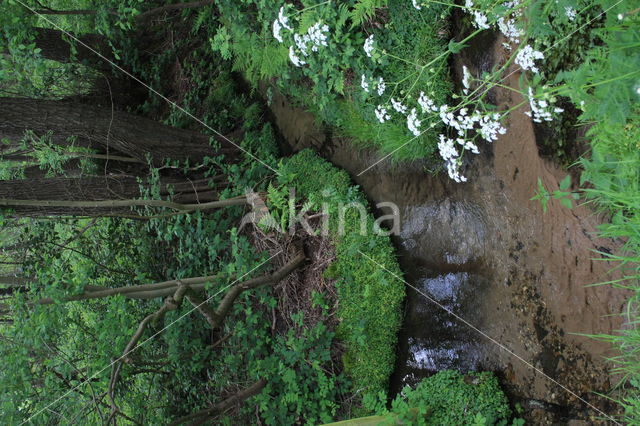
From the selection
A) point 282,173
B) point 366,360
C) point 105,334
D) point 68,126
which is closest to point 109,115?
point 68,126

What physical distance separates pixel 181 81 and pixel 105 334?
459 centimetres

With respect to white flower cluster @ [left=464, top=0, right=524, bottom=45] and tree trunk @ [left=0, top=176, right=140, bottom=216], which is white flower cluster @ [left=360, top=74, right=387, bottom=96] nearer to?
white flower cluster @ [left=464, top=0, right=524, bottom=45]

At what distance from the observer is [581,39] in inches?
124

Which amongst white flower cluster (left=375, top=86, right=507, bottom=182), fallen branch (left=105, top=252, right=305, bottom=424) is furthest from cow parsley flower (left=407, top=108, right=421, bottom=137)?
fallen branch (left=105, top=252, right=305, bottom=424)

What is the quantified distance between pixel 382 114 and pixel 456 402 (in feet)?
8.05

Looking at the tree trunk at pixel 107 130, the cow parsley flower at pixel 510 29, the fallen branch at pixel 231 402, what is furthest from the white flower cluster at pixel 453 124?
the fallen branch at pixel 231 402

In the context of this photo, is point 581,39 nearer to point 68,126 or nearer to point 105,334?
point 105,334

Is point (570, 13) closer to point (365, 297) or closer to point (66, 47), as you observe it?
point (365, 297)

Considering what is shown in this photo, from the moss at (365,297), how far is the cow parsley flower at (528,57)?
2159 millimetres

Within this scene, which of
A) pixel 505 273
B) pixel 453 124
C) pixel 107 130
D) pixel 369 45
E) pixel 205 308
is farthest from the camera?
pixel 107 130

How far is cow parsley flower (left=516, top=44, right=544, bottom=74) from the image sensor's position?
3.24 metres

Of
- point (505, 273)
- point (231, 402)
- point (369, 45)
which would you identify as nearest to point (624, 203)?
point (505, 273)

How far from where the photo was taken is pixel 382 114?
426cm

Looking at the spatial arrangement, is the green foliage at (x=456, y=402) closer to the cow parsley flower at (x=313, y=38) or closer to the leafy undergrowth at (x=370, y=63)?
the leafy undergrowth at (x=370, y=63)
